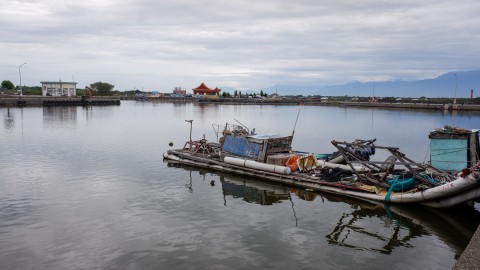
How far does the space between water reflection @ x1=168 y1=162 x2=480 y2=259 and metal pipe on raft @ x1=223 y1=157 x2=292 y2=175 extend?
167 cm

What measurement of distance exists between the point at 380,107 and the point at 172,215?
134 metres

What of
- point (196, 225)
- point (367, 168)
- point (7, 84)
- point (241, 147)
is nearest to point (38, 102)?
point (7, 84)

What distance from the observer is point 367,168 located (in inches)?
1014

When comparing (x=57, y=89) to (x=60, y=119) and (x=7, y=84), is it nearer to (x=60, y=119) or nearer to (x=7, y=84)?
(x=7, y=84)

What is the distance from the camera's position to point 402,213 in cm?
2016

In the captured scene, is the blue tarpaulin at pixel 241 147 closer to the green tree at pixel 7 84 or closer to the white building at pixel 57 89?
the white building at pixel 57 89

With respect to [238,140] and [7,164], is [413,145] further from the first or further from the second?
[7,164]

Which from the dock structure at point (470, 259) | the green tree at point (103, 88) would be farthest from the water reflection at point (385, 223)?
the green tree at point (103, 88)

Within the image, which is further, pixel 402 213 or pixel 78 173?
pixel 78 173

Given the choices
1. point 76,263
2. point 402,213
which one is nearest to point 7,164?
point 76,263

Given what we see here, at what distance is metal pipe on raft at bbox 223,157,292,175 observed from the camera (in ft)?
83.3

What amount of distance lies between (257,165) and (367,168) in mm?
7530

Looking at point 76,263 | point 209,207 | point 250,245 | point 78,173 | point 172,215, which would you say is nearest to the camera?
point 76,263

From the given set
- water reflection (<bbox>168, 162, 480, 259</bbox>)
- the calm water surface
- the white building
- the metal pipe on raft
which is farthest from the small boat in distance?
the white building
